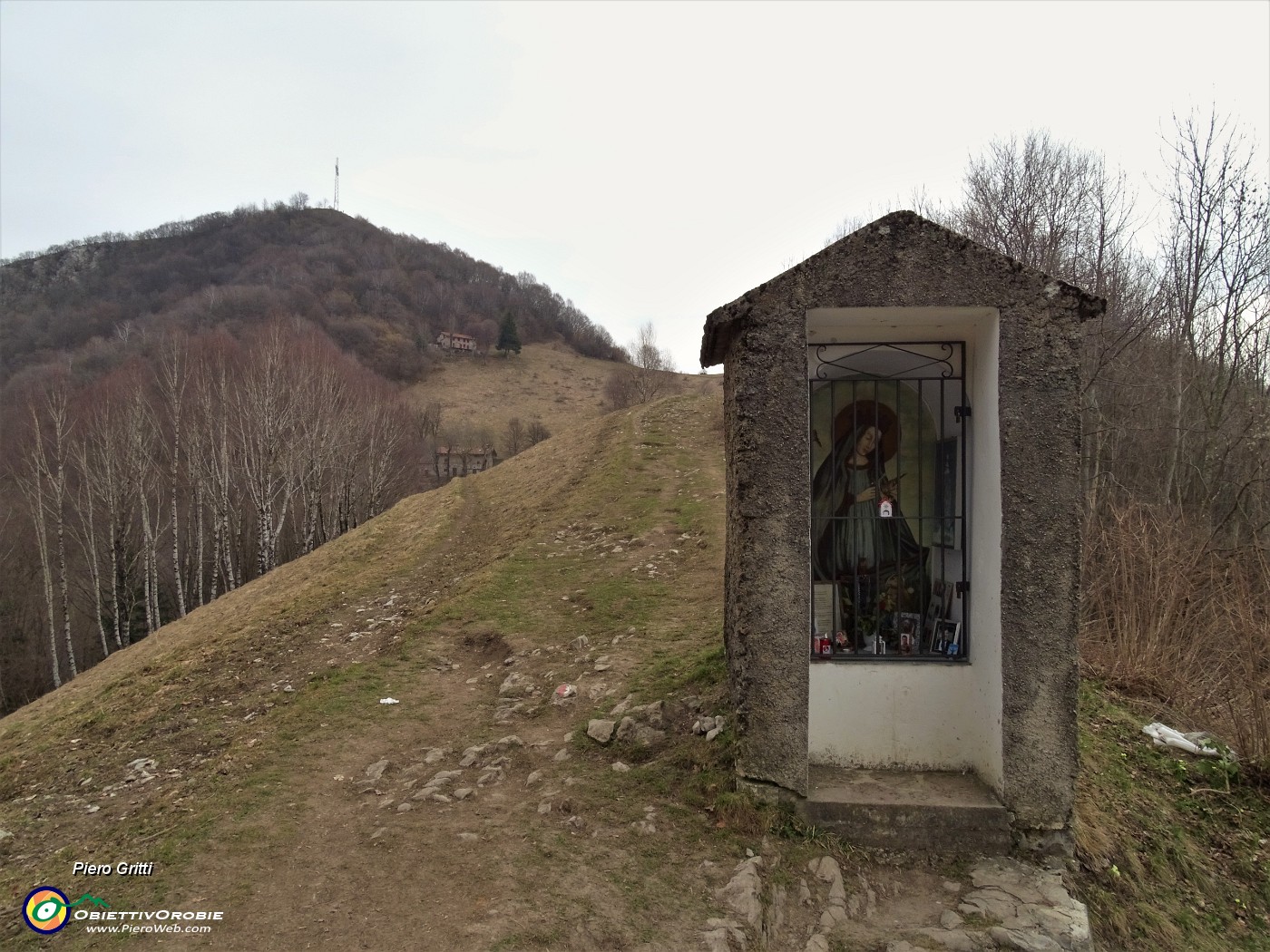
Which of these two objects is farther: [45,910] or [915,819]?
[915,819]

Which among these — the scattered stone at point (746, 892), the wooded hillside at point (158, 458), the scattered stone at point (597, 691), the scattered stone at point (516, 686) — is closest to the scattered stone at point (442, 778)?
the scattered stone at point (597, 691)

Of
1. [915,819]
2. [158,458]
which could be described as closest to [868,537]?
[915,819]

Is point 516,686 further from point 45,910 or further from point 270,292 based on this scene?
point 270,292

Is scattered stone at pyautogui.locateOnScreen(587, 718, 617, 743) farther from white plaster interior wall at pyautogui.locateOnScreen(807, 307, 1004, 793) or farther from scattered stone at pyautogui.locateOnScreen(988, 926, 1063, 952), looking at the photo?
scattered stone at pyautogui.locateOnScreen(988, 926, 1063, 952)

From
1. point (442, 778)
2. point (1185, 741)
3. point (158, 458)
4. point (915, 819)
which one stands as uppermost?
point (158, 458)

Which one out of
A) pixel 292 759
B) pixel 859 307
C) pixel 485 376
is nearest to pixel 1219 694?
pixel 859 307

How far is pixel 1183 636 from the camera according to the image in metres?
7.56

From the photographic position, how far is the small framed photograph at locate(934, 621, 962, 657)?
15.3 feet

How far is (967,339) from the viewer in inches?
184

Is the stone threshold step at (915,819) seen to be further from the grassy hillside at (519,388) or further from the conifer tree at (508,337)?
the conifer tree at (508,337)

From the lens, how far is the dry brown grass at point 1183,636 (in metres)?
5.89

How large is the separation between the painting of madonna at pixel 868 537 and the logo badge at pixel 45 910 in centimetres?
455

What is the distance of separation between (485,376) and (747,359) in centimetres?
6678

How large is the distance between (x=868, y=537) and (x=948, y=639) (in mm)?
808
